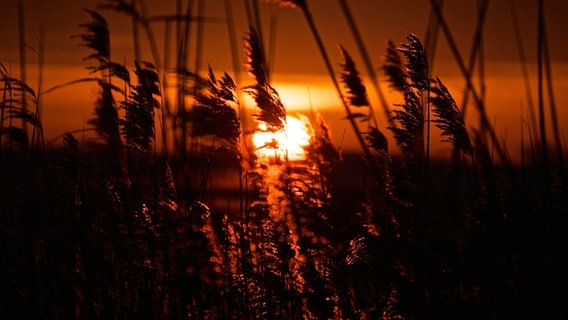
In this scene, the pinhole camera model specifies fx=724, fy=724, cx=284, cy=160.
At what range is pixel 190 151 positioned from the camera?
3.54 metres

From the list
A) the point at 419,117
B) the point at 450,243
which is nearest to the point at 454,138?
the point at 419,117

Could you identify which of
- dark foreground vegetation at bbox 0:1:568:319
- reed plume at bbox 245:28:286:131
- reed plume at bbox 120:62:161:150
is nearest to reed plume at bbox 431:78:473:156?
dark foreground vegetation at bbox 0:1:568:319

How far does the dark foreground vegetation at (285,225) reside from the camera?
110 inches

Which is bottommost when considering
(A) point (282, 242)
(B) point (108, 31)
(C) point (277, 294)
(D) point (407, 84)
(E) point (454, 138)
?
(C) point (277, 294)

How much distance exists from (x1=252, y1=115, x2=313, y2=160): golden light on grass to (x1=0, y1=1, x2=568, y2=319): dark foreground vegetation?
0.20 feet

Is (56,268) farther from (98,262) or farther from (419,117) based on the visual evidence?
(419,117)

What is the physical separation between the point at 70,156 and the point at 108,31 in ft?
2.45

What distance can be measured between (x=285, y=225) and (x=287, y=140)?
1.48 feet

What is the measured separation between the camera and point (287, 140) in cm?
347

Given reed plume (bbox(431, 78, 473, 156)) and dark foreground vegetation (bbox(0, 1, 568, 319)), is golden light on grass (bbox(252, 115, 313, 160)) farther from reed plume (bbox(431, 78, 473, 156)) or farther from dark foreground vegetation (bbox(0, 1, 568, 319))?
reed plume (bbox(431, 78, 473, 156))

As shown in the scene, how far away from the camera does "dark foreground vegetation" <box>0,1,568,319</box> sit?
9.19 ft

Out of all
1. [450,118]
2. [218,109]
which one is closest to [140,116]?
[218,109]

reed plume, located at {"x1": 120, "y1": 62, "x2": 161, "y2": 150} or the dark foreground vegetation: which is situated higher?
reed plume, located at {"x1": 120, "y1": 62, "x2": 161, "y2": 150}

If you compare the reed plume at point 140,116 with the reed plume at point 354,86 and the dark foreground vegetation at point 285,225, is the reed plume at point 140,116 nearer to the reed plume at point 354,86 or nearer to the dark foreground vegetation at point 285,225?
the dark foreground vegetation at point 285,225
